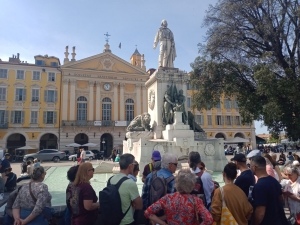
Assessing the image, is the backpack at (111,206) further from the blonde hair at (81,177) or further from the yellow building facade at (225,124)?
the yellow building facade at (225,124)

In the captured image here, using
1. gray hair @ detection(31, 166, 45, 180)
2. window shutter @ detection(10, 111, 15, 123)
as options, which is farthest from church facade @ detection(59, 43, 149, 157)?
gray hair @ detection(31, 166, 45, 180)

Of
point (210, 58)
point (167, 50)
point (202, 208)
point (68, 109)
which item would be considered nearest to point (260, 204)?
point (202, 208)

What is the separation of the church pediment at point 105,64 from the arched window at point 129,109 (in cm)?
469

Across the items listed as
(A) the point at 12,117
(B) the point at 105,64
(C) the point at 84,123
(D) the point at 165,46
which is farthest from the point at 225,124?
(D) the point at 165,46

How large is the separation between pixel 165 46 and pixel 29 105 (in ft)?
93.5

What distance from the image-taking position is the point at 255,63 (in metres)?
12.2

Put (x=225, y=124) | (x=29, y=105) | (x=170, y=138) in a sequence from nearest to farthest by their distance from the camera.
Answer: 1. (x=170, y=138)
2. (x=29, y=105)
3. (x=225, y=124)

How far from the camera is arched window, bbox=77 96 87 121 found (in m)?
35.7

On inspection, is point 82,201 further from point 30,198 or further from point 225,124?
point 225,124

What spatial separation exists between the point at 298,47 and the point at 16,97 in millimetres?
33633

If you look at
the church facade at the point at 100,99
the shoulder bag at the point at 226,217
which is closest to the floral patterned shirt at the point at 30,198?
the shoulder bag at the point at 226,217

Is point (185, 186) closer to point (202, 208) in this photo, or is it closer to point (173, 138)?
point (202, 208)

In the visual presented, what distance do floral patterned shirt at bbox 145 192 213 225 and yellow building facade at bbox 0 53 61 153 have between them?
113ft

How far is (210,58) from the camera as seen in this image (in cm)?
1339
